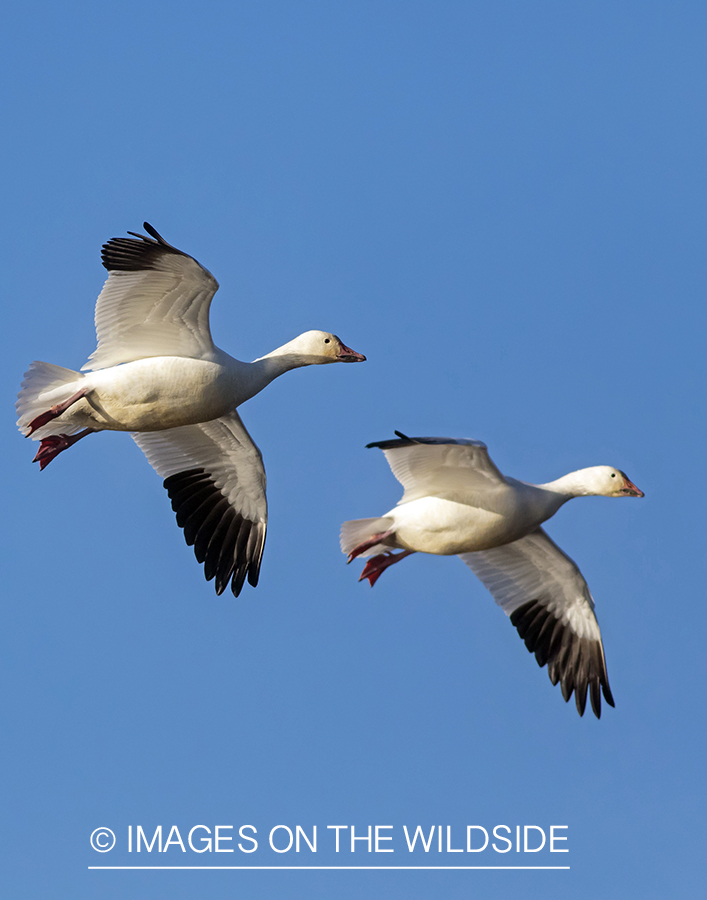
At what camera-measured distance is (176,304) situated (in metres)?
9.06

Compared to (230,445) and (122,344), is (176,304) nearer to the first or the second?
(122,344)

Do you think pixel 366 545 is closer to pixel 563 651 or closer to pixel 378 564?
pixel 378 564

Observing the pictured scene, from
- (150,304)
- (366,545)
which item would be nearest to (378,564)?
(366,545)

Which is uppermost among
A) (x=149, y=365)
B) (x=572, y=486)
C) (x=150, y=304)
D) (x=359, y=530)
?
(x=150, y=304)

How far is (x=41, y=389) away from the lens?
364 inches

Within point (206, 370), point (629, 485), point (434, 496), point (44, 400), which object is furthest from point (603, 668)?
point (44, 400)

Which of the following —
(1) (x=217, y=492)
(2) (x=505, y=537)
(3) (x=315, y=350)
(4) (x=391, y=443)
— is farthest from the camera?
(1) (x=217, y=492)

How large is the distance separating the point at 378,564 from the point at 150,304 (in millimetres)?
2384

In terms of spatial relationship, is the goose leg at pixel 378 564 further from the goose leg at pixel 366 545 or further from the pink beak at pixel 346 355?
the pink beak at pixel 346 355

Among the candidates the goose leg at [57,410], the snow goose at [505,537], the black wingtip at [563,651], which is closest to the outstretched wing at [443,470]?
the snow goose at [505,537]

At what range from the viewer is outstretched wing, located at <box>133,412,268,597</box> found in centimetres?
1013

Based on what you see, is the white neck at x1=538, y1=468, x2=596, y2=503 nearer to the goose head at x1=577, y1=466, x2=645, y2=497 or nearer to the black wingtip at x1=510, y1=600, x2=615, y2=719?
the goose head at x1=577, y1=466, x2=645, y2=497

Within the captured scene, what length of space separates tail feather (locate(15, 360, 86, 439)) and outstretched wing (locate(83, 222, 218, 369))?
0.17 meters

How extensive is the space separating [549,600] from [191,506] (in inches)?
109
